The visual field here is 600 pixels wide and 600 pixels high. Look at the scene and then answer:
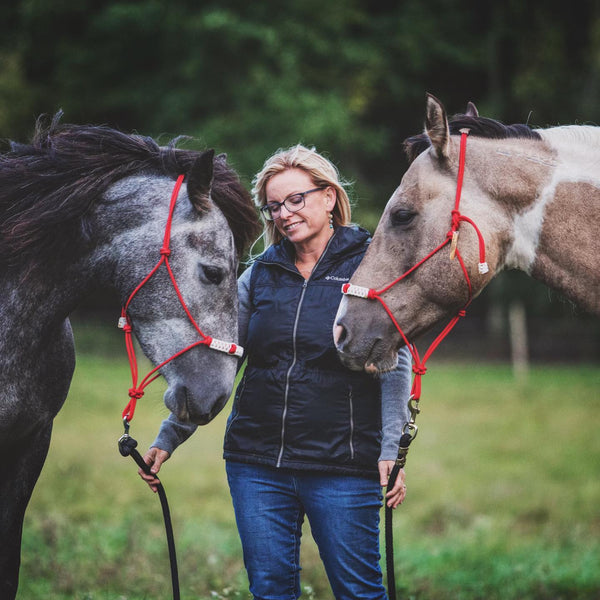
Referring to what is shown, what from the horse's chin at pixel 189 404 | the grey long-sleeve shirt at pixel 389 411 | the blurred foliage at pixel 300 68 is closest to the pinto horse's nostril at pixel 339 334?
the grey long-sleeve shirt at pixel 389 411

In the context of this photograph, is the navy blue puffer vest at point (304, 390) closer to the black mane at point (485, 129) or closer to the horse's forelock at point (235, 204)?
the horse's forelock at point (235, 204)

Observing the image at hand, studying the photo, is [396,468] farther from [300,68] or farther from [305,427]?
[300,68]

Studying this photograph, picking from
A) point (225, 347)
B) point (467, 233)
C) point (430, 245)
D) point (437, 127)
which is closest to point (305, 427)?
point (225, 347)

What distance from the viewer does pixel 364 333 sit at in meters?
2.73

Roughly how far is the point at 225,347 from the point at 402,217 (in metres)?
0.90

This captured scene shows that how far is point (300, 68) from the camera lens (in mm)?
20188

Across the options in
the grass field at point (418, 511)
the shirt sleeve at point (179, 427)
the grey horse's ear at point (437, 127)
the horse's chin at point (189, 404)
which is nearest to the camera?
the horse's chin at point (189, 404)

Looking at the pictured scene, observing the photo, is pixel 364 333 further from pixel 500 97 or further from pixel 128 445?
pixel 500 97

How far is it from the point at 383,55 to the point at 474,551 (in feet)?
62.5

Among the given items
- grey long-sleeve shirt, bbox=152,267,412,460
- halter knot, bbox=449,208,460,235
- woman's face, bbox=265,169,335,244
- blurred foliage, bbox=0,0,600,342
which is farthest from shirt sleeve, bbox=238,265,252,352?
blurred foliage, bbox=0,0,600,342

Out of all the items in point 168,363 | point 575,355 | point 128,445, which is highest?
point 168,363

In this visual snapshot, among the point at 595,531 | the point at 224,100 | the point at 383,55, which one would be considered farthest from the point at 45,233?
the point at 383,55

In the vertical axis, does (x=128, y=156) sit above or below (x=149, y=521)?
above

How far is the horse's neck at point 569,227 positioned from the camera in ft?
8.93
